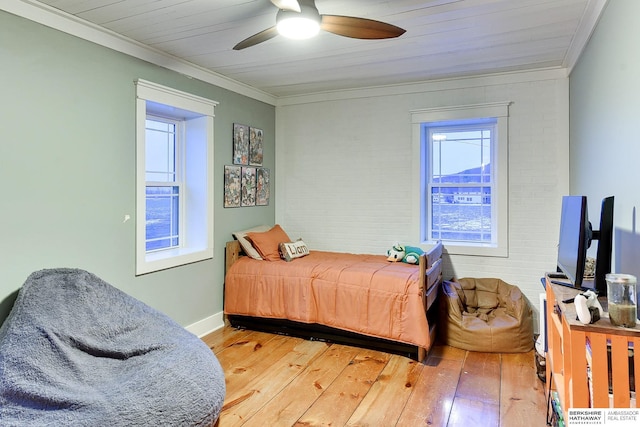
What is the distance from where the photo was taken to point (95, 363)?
6.87 feet

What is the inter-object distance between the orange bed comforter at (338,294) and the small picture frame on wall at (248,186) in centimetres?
67

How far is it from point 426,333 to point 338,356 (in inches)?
28.5

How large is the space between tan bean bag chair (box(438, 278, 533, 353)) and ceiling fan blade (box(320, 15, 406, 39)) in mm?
2247

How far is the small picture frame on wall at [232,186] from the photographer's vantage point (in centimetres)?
393

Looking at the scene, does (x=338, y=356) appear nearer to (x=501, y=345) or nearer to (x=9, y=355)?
(x=501, y=345)

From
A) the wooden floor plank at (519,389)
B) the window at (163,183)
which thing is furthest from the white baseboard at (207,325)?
the wooden floor plank at (519,389)

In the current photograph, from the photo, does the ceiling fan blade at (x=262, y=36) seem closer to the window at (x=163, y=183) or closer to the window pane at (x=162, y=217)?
the window at (x=163, y=183)

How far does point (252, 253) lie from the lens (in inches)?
154

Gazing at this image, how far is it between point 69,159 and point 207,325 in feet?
6.24

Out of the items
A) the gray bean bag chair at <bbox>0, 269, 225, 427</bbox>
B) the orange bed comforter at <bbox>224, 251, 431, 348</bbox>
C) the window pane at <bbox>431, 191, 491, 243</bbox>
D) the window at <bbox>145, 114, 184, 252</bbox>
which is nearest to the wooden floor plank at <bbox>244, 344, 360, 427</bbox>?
the orange bed comforter at <bbox>224, 251, 431, 348</bbox>

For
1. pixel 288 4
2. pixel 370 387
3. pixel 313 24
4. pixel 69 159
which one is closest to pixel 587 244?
pixel 370 387

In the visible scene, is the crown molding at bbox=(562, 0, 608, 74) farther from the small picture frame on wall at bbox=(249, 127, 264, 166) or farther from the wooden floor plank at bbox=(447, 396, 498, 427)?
the small picture frame on wall at bbox=(249, 127, 264, 166)

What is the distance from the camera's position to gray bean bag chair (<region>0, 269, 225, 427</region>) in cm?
172

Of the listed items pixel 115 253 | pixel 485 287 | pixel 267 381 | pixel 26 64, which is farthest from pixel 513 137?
pixel 26 64
